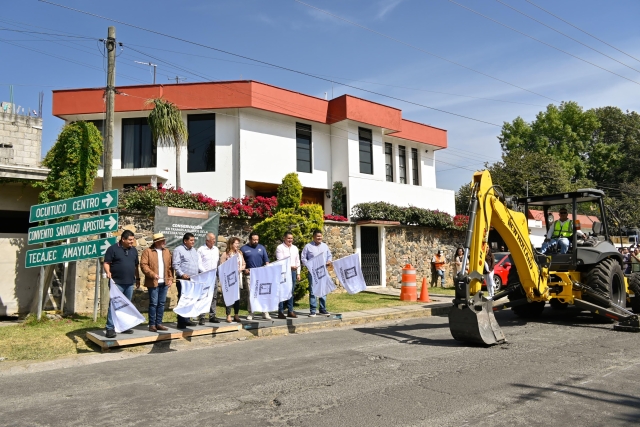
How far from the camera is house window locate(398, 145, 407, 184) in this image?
24.3 m

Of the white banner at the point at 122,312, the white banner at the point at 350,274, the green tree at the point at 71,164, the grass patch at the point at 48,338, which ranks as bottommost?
the grass patch at the point at 48,338

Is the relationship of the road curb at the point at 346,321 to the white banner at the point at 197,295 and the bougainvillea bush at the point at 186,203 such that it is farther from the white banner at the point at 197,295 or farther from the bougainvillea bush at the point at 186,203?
the bougainvillea bush at the point at 186,203

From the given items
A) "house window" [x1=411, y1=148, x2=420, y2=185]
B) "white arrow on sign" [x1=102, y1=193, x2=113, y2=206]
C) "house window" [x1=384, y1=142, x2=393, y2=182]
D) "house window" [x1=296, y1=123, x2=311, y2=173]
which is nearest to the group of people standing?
"white arrow on sign" [x1=102, y1=193, x2=113, y2=206]

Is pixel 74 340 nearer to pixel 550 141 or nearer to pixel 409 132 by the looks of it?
pixel 409 132

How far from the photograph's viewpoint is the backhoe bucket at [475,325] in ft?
26.3

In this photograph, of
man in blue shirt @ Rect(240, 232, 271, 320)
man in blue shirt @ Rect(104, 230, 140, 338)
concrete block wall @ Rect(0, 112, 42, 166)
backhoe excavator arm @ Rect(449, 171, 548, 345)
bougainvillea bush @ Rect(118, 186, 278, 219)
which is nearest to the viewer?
backhoe excavator arm @ Rect(449, 171, 548, 345)

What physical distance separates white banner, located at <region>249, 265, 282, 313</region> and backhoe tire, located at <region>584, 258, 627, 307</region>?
21.6ft

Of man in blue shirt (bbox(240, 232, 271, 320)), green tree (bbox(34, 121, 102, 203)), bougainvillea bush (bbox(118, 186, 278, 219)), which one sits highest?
green tree (bbox(34, 121, 102, 203))

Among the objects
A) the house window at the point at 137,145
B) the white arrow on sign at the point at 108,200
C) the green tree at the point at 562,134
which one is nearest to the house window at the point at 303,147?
the house window at the point at 137,145

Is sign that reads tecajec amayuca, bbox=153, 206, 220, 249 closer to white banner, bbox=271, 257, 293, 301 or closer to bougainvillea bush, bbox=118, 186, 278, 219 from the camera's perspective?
bougainvillea bush, bbox=118, 186, 278, 219

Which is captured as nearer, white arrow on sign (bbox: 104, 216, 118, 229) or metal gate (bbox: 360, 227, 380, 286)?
white arrow on sign (bbox: 104, 216, 118, 229)

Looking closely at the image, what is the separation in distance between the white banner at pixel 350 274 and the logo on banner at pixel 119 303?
4681 mm

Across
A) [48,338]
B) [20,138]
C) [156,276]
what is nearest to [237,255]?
[156,276]

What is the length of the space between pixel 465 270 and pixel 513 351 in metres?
1.46
